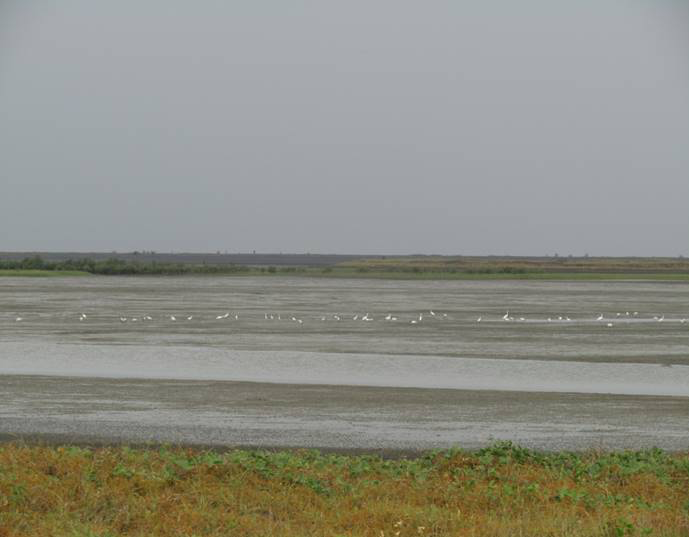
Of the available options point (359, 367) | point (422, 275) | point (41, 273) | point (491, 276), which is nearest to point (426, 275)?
point (422, 275)

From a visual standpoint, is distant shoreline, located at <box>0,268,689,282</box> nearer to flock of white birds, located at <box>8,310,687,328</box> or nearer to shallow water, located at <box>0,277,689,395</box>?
shallow water, located at <box>0,277,689,395</box>

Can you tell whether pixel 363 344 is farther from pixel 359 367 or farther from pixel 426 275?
pixel 426 275

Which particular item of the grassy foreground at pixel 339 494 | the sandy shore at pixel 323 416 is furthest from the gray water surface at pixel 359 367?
the grassy foreground at pixel 339 494

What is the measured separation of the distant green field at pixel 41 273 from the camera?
107 m

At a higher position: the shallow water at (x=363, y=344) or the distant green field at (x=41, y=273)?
the distant green field at (x=41, y=273)

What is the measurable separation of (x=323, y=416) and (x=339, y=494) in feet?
21.8

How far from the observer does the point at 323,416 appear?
1748cm

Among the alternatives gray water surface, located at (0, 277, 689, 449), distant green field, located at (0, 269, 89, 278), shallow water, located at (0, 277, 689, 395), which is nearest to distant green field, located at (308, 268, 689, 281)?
distant green field, located at (0, 269, 89, 278)

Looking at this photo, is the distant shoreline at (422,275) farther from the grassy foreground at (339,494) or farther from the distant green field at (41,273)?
the grassy foreground at (339,494)

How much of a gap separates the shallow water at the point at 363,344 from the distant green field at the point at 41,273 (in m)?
52.2

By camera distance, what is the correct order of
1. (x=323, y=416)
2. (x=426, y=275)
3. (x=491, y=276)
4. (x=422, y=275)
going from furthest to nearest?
(x=422, y=275) < (x=426, y=275) < (x=491, y=276) < (x=323, y=416)

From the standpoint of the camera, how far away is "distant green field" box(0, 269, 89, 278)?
107 metres

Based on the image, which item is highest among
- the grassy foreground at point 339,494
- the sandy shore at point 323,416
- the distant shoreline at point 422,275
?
the distant shoreline at point 422,275

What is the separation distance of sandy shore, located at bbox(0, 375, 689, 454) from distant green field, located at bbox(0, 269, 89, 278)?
88020mm
